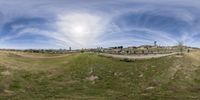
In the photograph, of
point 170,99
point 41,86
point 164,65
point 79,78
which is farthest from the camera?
point 164,65

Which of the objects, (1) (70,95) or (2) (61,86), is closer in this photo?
(1) (70,95)

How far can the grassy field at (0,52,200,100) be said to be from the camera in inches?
3964

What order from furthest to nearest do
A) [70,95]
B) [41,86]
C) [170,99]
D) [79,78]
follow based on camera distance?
[79,78] → [41,86] → [70,95] → [170,99]

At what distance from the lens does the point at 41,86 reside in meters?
111

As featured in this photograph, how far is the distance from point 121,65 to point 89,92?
92.5ft

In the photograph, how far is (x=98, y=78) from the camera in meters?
118

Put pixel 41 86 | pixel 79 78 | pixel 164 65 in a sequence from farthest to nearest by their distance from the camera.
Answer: pixel 164 65
pixel 79 78
pixel 41 86

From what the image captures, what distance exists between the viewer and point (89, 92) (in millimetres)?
104562

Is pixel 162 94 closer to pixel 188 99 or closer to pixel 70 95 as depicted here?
pixel 188 99

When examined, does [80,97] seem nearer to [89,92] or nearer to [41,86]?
[89,92]

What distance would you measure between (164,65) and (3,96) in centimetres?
5189

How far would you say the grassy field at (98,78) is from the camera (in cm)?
10069

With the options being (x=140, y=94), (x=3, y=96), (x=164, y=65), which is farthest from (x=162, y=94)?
(x=3, y=96)

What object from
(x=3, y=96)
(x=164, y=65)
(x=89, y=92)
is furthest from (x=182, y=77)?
(x=3, y=96)
